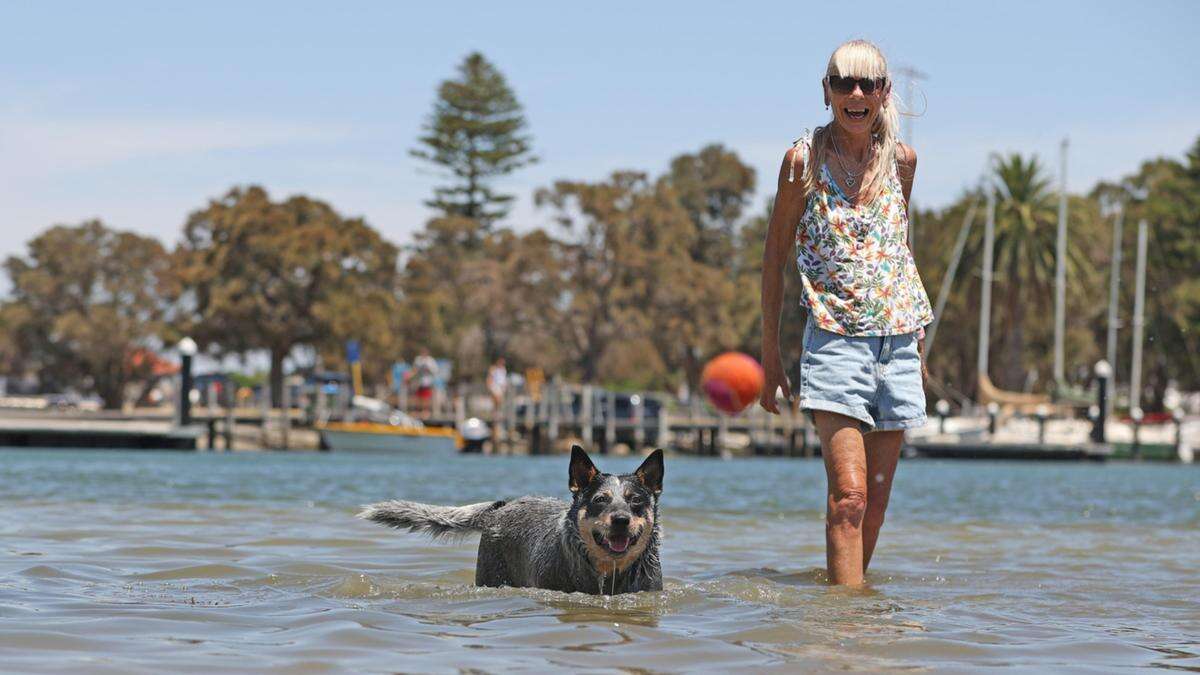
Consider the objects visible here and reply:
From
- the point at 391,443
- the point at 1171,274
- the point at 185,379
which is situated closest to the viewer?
the point at 185,379

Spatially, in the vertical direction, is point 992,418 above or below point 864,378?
below

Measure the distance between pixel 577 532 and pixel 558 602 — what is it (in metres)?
0.32

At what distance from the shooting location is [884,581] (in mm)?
7469

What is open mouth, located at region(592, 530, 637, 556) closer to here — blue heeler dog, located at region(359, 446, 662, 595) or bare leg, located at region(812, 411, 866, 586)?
blue heeler dog, located at region(359, 446, 662, 595)

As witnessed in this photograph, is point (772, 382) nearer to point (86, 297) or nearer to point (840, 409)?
point (840, 409)

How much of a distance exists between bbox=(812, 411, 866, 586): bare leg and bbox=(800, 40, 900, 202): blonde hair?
96 centimetres

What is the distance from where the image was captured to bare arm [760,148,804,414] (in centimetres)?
636

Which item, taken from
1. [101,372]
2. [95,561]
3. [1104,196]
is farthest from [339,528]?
[1104,196]

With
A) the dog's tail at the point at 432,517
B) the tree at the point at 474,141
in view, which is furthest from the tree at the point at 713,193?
the dog's tail at the point at 432,517

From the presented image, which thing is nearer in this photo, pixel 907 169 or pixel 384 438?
pixel 907 169

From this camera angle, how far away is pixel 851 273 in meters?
6.32

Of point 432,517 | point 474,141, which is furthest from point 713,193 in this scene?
point 432,517

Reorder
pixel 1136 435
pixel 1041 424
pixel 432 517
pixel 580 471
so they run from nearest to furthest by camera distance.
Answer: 1. pixel 580 471
2. pixel 432 517
3. pixel 1041 424
4. pixel 1136 435

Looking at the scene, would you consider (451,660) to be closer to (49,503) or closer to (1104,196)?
(49,503)
